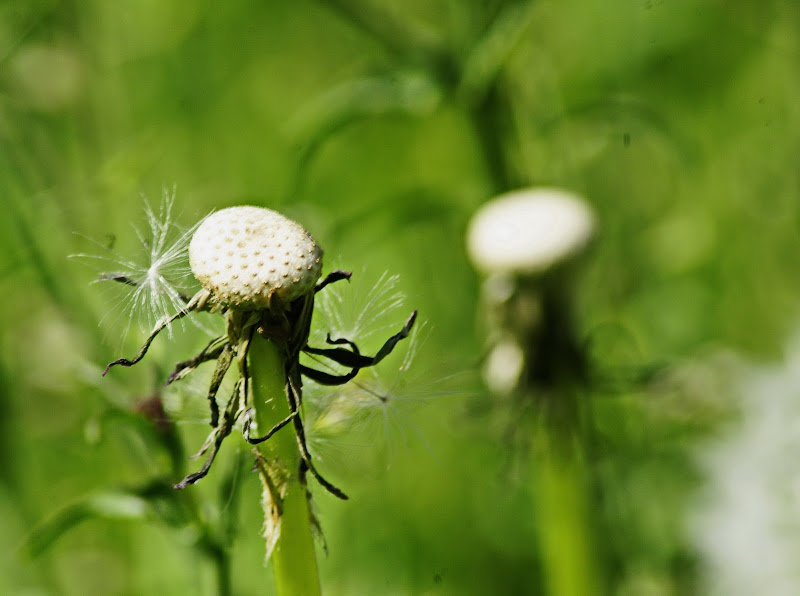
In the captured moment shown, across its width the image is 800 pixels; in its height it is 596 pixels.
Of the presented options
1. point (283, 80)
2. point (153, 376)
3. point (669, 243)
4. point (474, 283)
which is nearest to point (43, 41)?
point (283, 80)

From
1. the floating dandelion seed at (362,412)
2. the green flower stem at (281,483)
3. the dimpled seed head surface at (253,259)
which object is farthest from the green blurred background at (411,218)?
the dimpled seed head surface at (253,259)

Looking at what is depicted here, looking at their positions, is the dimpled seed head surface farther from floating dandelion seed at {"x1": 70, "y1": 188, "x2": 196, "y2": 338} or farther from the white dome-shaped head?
the white dome-shaped head

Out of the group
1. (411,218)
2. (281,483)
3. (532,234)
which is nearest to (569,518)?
(532,234)

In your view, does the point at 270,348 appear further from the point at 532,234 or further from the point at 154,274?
the point at 532,234

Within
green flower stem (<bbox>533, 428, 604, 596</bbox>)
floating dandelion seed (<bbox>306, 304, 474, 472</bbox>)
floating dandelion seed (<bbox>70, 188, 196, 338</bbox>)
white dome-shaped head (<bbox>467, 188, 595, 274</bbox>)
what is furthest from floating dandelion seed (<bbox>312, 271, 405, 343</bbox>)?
green flower stem (<bbox>533, 428, 604, 596</bbox>)

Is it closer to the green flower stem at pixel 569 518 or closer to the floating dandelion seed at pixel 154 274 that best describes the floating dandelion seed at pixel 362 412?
the floating dandelion seed at pixel 154 274
